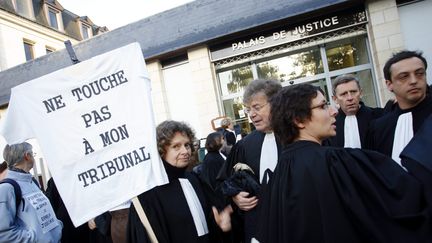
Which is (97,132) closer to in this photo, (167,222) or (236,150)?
(167,222)

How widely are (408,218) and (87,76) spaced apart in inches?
84.4

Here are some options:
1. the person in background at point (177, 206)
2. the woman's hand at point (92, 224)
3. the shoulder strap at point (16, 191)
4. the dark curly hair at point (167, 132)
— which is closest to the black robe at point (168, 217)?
the person in background at point (177, 206)

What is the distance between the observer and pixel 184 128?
9.27 ft

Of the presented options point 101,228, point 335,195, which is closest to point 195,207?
point 335,195

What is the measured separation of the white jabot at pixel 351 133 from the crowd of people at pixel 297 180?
0.04 feet

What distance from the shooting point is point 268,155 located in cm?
267

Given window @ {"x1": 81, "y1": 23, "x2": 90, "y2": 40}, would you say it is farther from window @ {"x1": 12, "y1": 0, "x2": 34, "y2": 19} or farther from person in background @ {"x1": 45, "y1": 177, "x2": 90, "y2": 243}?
person in background @ {"x1": 45, "y1": 177, "x2": 90, "y2": 243}

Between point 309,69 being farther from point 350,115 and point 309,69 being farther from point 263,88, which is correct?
point 263,88

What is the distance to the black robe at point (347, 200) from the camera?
1.46 m

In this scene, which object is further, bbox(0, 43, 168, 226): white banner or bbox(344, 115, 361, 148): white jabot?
bbox(344, 115, 361, 148): white jabot

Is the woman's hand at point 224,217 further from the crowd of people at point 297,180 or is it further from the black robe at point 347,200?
the black robe at point 347,200

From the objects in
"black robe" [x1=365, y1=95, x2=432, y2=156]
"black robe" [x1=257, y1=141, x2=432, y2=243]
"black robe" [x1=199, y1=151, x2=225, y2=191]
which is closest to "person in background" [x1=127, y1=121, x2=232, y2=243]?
"black robe" [x1=257, y1=141, x2=432, y2=243]

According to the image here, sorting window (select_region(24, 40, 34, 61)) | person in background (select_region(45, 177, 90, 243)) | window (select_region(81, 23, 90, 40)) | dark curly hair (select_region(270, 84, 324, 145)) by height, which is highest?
window (select_region(81, 23, 90, 40))

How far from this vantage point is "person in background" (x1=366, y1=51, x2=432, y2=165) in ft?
8.35
